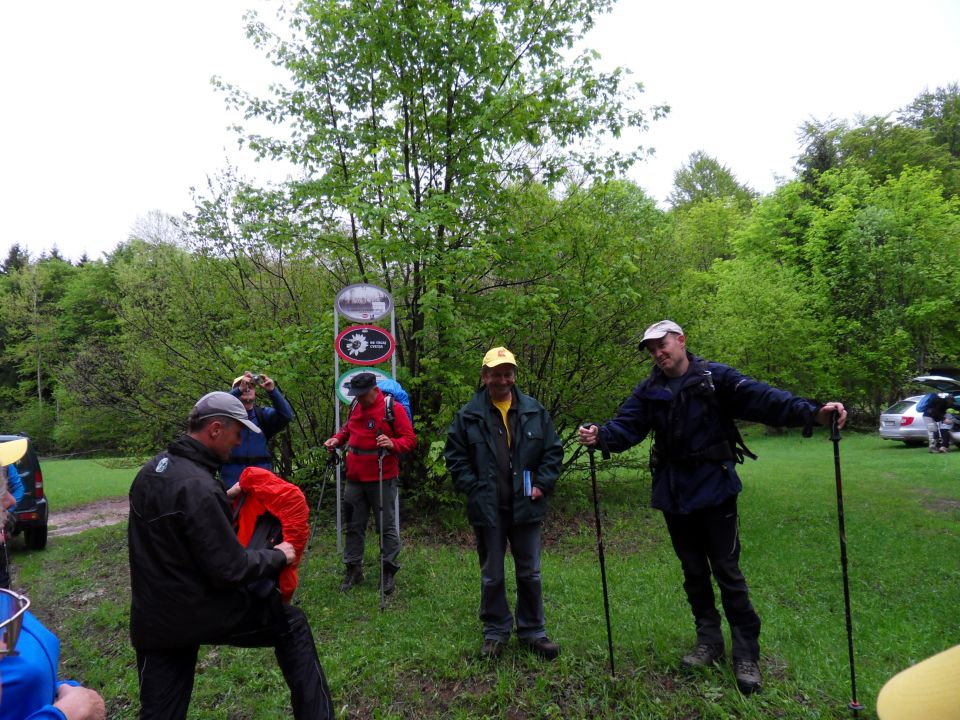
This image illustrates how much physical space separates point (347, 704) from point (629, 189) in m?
7.86

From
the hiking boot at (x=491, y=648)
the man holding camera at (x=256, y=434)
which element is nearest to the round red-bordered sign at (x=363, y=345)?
the man holding camera at (x=256, y=434)

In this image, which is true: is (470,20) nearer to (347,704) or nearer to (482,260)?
(482,260)

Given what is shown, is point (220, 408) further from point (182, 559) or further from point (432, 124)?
point (432, 124)

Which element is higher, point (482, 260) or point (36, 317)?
point (36, 317)

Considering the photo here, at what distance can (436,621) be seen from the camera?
502cm

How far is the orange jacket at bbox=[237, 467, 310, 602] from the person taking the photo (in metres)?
2.75

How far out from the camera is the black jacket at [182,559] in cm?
237

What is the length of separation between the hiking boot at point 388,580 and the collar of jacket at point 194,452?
351 centimetres

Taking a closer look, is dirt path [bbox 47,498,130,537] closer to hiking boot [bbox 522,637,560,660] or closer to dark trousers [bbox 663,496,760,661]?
hiking boot [bbox 522,637,560,660]

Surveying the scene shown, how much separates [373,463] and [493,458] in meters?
1.92

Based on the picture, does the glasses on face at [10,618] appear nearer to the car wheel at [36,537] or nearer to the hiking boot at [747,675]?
the hiking boot at [747,675]

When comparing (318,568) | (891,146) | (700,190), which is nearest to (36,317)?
(318,568)

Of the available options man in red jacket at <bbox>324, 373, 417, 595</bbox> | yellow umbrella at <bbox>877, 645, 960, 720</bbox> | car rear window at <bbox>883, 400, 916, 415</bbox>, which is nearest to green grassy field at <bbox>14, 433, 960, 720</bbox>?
man in red jacket at <bbox>324, 373, 417, 595</bbox>

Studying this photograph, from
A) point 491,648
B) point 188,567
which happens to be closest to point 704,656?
point 491,648
